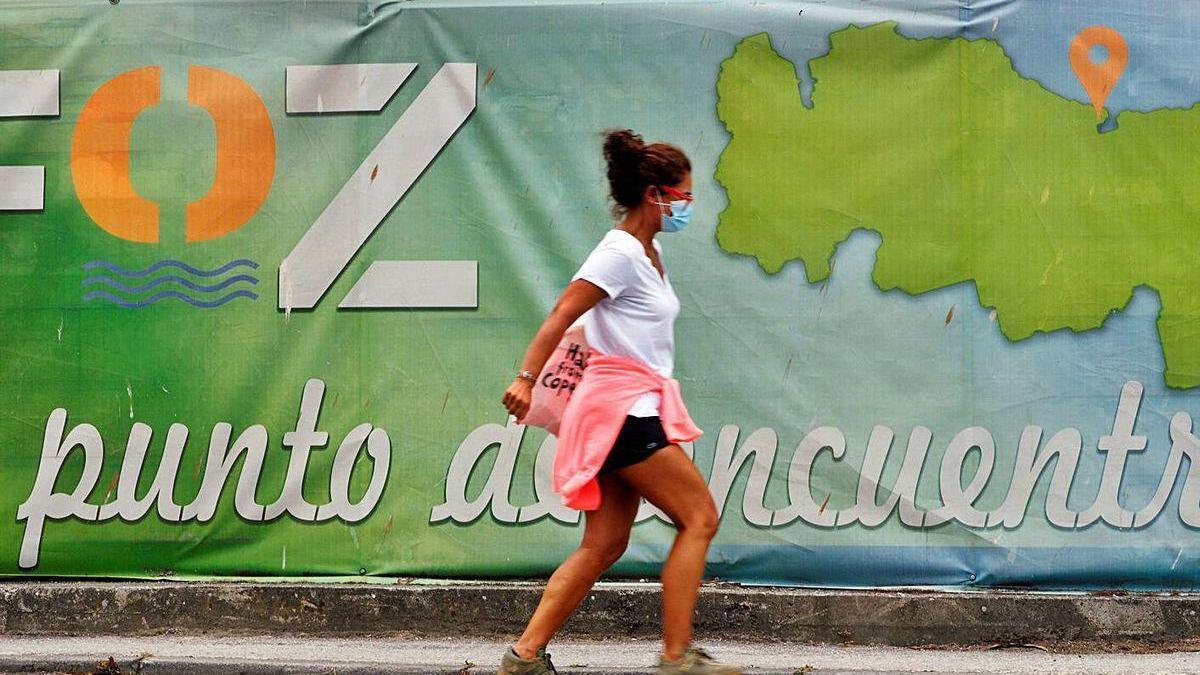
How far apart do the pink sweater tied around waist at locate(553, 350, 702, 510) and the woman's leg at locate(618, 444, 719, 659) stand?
0.34 feet

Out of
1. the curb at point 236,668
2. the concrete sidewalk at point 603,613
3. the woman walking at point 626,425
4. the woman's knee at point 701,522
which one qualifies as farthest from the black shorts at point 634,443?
the concrete sidewalk at point 603,613

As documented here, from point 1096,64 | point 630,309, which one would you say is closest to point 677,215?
point 630,309

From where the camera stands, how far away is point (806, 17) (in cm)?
637

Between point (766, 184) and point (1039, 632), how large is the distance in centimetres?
211

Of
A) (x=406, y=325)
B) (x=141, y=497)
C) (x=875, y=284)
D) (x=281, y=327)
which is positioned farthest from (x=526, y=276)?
(x=141, y=497)

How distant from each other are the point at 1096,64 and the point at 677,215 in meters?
2.37

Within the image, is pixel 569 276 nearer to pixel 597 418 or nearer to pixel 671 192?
pixel 671 192

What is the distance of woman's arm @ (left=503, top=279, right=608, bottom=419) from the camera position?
183 inches

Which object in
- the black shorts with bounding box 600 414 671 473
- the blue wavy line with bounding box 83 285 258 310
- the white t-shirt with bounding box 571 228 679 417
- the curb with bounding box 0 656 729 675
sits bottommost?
the curb with bounding box 0 656 729 675

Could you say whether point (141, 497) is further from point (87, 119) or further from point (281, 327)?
point (87, 119)

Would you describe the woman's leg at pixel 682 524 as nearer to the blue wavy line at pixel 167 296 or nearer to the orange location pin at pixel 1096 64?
the blue wavy line at pixel 167 296

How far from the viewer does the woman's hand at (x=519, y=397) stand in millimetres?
4637

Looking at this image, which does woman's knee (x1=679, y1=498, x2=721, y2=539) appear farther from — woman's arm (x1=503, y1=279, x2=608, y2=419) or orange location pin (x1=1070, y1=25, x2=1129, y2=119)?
orange location pin (x1=1070, y1=25, x2=1129, y2=119)

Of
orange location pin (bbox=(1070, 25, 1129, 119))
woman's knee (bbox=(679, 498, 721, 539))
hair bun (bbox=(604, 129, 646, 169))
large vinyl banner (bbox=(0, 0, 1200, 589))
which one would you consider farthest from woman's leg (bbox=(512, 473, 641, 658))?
orange location pin (bbox=(1070, 25, 1129, 119))
